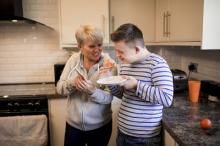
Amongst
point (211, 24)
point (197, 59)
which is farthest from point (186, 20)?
point (197, 59)

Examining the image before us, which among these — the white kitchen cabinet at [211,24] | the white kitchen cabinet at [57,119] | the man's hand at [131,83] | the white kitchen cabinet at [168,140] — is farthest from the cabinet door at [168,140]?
the white kitchen cabinet at [57,119]

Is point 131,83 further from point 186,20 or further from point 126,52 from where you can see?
point 186,20

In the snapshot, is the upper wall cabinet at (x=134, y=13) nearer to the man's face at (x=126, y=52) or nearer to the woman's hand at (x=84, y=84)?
the woman's hand at (x=84, y=84)

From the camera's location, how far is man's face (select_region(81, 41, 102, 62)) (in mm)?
1479

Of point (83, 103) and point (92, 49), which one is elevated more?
point (92, 49)

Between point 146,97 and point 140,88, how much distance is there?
0.05 meters

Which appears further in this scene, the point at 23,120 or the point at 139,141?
the point at 23,120

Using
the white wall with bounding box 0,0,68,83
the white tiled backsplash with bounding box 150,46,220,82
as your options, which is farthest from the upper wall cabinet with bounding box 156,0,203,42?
the white wall with bounding box 0,0,68,83

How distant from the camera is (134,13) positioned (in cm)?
245

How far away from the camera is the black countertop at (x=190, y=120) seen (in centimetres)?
107

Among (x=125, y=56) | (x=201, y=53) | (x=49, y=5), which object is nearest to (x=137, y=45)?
(x=125, y=56)

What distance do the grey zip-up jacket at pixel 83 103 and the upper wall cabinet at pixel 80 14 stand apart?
81 centimetres

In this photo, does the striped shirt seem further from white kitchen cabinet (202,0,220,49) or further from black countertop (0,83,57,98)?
black countertop (0,83,57,98)

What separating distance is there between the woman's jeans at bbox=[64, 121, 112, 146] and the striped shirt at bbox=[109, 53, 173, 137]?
297 mm
